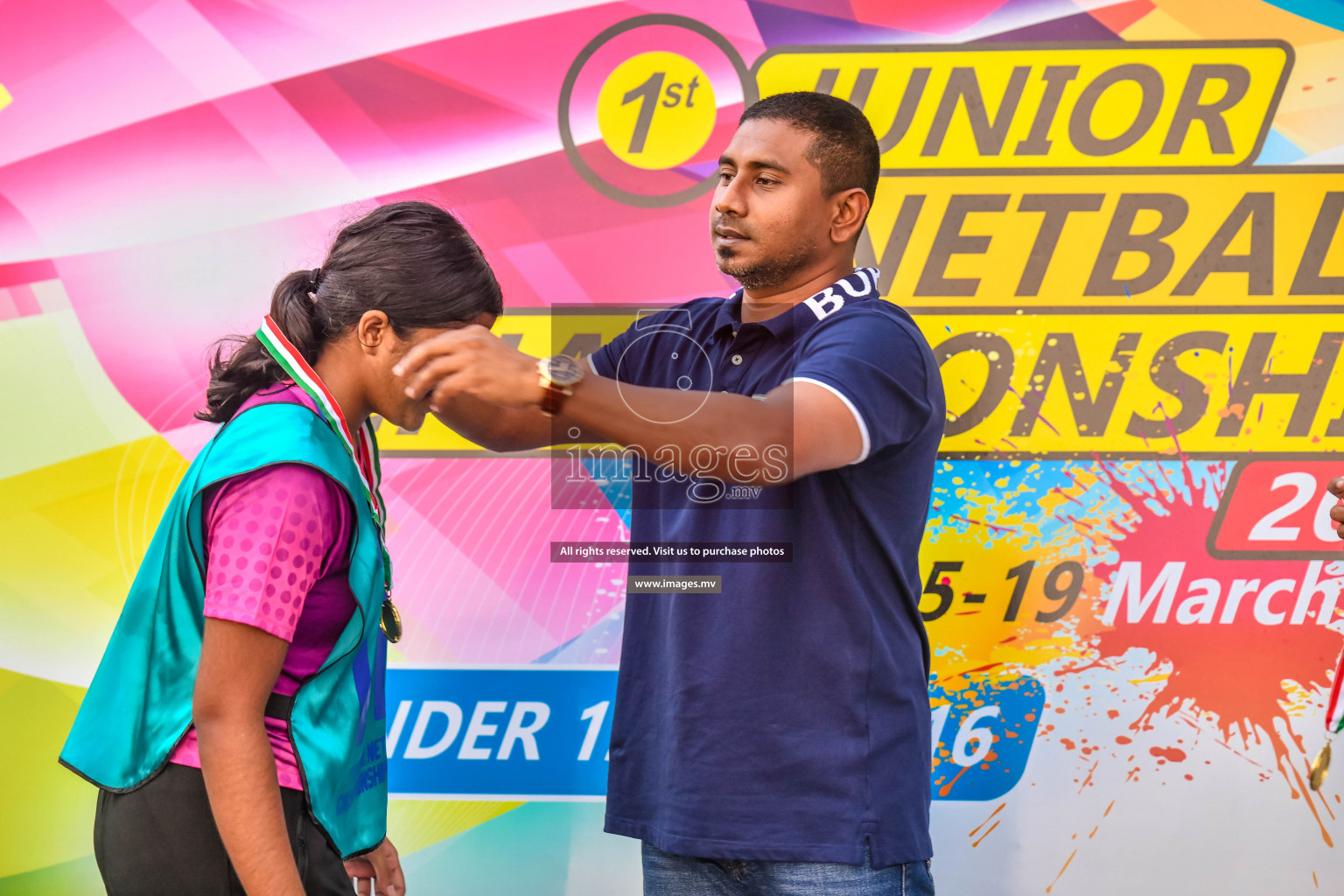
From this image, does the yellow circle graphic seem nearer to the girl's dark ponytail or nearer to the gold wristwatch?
the girl's dark ponytail

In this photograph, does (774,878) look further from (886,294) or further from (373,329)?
(886,294)

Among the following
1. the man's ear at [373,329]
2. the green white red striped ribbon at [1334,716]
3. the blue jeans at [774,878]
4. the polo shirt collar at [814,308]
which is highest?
the polo shirt collar at [814,308]

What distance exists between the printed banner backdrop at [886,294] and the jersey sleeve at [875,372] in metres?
0.96

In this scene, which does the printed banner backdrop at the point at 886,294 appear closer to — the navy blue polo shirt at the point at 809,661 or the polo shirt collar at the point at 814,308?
the polo shirt collar at the point at 814,308

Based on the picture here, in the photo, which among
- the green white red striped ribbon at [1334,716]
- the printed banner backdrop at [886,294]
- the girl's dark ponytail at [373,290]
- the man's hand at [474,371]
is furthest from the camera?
the printed banner backdrop at [886,294]

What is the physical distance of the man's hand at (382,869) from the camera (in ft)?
5.79

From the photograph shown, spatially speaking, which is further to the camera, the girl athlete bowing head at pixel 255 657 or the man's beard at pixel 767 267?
the man's beard at pixel 767 267

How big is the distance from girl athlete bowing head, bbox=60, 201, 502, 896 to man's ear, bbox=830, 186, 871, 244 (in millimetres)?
774

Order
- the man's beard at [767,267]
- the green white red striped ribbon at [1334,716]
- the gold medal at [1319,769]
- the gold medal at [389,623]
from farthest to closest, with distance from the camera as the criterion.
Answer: the gold medal at [1319,769] < the green white red striped ribbon at [1334,716] < the man's beard at [767,267] < the gold medal at [389,623]

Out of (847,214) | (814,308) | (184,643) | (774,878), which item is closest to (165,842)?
(184,643)

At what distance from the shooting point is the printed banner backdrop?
8.13 feet

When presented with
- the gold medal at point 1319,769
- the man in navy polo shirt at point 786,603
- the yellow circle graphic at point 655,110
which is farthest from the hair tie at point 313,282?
the gold medal at point 1319,769

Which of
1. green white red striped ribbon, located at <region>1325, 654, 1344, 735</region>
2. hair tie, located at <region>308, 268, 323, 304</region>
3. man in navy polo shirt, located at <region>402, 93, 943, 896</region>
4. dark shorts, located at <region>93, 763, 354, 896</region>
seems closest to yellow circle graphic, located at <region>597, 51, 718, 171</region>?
man in navy polo shirt, located at <region>402, 93, 943, 896</region>

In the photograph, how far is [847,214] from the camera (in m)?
1.85
